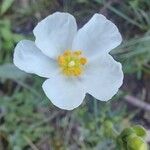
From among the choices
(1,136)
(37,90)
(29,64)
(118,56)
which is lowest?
(1,136)

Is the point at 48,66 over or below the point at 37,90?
over

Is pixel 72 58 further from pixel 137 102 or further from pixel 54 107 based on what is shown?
pixel 137 102

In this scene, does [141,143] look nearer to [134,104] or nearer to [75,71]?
[75,71]

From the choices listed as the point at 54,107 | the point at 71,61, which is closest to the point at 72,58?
the point at 71,61

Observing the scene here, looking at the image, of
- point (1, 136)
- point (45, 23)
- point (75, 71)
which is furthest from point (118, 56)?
point (1, 136)

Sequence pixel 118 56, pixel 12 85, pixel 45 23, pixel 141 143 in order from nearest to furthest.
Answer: pixel 141 143 → pixel 45 23 → pixel 118 56 → pixel 12 85

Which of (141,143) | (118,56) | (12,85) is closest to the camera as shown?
(141,143)
